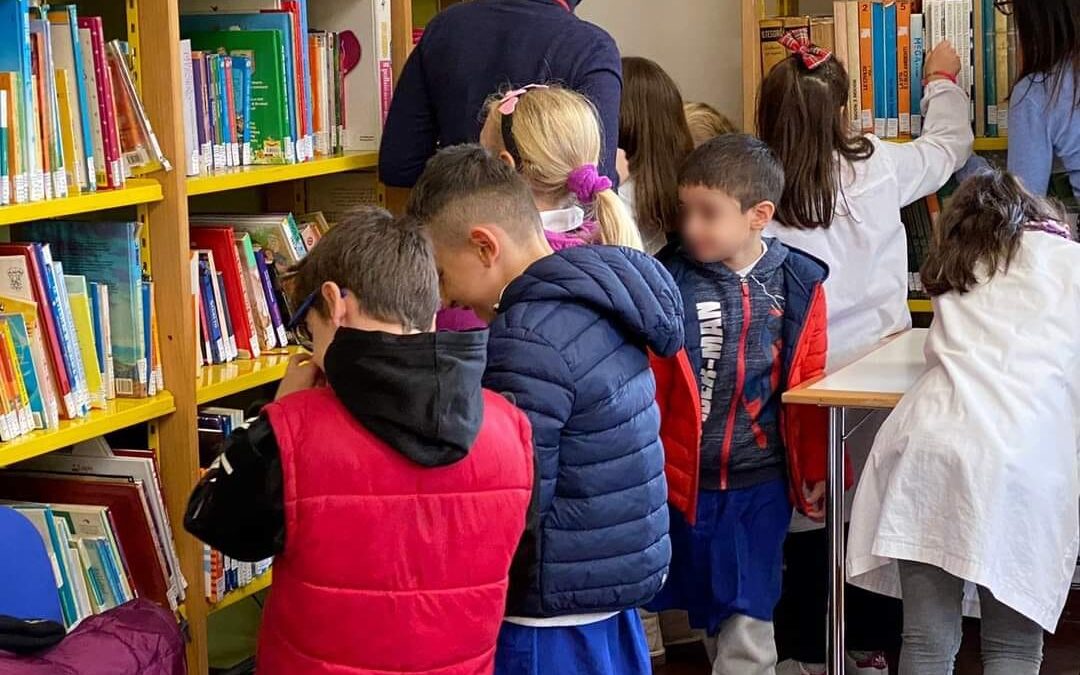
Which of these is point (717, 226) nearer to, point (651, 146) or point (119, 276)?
point (651, 146)

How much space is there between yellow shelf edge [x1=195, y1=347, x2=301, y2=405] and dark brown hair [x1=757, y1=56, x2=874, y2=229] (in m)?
1.10

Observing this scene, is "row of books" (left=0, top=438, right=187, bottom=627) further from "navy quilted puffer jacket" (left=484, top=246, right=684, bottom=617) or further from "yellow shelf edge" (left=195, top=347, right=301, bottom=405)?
"navy quilted puffer jacket" (left=484, top=246, right=684, bottom=617)

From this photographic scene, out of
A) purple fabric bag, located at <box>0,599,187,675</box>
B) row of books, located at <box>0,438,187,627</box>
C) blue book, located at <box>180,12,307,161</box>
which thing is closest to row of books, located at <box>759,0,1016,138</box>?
blue book, located at <box>180,12,307,161</box>

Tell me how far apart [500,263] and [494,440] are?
0.31m

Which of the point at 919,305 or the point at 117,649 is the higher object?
the point at 919,305

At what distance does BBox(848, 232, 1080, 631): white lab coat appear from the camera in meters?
2.46

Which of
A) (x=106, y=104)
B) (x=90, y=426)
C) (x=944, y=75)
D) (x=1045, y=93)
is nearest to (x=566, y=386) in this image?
(x=90, y=426)

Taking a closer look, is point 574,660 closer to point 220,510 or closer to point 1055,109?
point 220,510

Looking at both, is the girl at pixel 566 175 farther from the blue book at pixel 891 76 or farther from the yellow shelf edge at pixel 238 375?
the blue book at pixel 891 76

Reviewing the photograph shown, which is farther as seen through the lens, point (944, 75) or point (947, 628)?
point (944, 75)

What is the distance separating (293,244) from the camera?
2.92 meters

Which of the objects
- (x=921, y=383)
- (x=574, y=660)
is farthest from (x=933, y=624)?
(x=574, y=660)

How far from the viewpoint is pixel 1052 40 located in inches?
131

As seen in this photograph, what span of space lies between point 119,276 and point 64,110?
0.98ft
